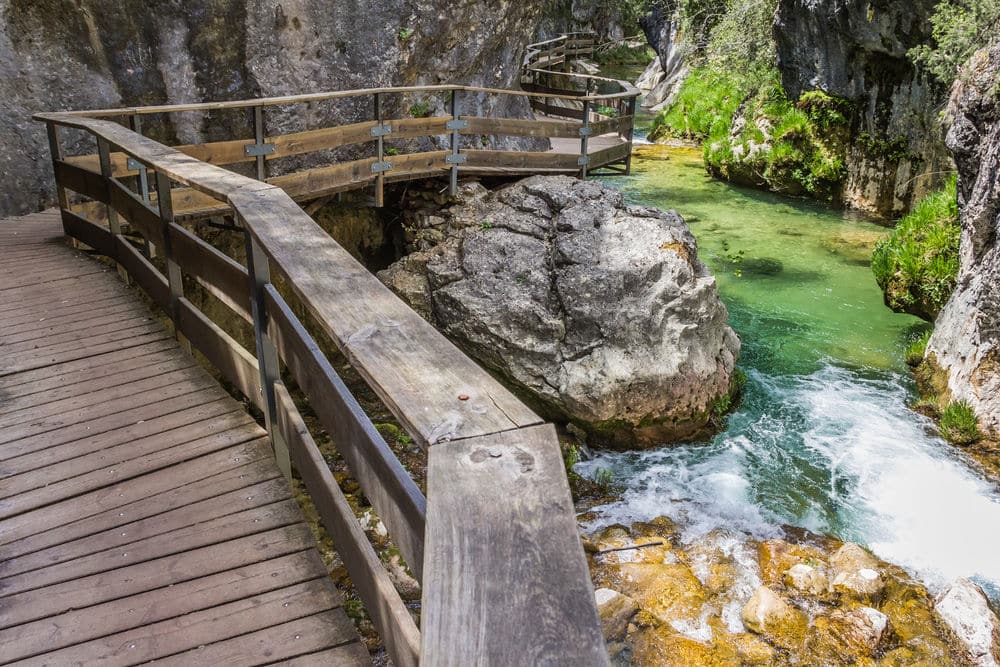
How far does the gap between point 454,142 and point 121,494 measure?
26.2 ft

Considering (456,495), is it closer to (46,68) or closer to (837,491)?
(837,491)

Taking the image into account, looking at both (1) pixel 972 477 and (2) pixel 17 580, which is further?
(1) pixel 972 477

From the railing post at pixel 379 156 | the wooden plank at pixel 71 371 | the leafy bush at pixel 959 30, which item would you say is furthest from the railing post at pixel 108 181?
the leafy bush at pixel 959 30

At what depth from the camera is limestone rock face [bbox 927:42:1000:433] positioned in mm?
9047

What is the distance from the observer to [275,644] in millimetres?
2648

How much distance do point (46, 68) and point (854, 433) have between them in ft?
33.8

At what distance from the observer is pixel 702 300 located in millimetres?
9359

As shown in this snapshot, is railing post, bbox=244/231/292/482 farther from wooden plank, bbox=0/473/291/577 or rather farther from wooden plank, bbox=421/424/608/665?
wooden plank, bbox=421/424/608/665

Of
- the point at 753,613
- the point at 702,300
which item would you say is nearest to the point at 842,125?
the point at 702,300

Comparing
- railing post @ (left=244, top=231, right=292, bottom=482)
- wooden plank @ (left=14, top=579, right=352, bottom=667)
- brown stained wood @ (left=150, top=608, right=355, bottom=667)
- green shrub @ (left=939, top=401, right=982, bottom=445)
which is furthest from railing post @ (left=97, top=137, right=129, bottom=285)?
green shrub @ (left=939, top=401, right=982, bottom=445)

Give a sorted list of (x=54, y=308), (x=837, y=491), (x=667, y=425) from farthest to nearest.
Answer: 1. (x=667, y=425)
2. (x=837, y=491)
3. (x=54, y=308)

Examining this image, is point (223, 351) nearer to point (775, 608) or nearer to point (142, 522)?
point (142, 522)

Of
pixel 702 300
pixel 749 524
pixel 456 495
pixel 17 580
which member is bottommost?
pixel 749 524

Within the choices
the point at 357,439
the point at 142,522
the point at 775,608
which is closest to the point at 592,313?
the point at 775,608
